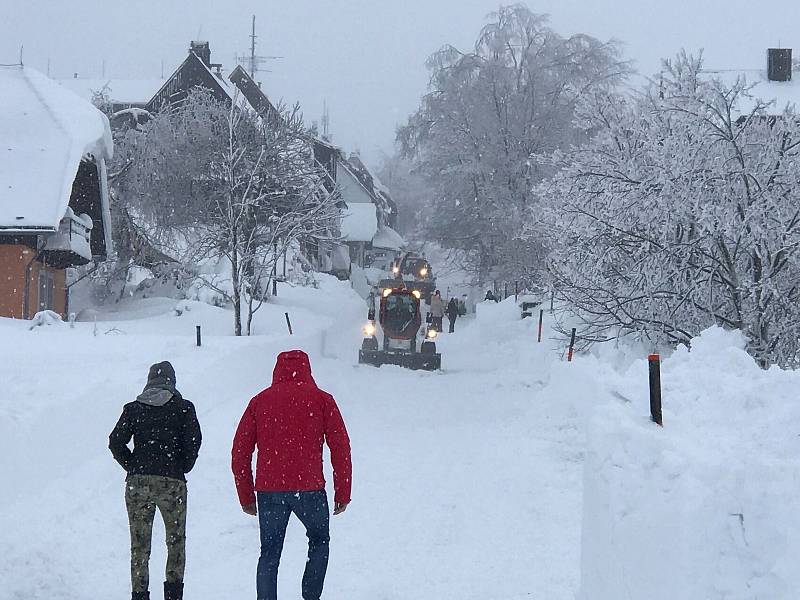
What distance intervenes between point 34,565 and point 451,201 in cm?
3369

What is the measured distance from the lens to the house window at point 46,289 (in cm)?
2453

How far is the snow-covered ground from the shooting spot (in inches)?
155

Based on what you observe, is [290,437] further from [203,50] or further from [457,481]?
[203,50]

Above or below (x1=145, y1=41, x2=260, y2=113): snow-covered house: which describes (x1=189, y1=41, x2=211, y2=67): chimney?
above

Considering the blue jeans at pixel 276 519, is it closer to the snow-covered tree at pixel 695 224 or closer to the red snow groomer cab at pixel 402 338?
the snow-covered tree at pixel 695 224

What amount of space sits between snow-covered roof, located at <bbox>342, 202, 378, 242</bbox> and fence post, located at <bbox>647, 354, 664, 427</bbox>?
5804 cm

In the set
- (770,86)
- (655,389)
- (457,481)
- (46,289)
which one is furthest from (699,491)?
(770,86)

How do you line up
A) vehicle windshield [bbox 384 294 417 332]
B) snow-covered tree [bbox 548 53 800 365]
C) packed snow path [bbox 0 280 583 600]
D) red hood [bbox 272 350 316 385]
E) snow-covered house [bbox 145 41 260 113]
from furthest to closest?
snow-covered house [bbox 145 41 260 113], vehicle windshield [bbox 384 294 417 332], snow-covered tree [bbox 548 53 800 365], packed snow path [bbox 0 280 583 600], red hood [bbox 272 350 316 385]

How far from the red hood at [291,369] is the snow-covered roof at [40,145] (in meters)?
16.6

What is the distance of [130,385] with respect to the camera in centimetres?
Answer: 1129

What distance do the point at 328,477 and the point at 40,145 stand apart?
15.6 metres

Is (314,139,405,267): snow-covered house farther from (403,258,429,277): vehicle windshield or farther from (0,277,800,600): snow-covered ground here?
(0,277,800,600): snow-covered ground

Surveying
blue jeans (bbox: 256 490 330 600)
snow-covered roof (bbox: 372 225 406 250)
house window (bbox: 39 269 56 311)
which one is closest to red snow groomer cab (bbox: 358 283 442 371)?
house window (bbox: 39 269 56 311)

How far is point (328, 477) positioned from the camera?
1026cm
